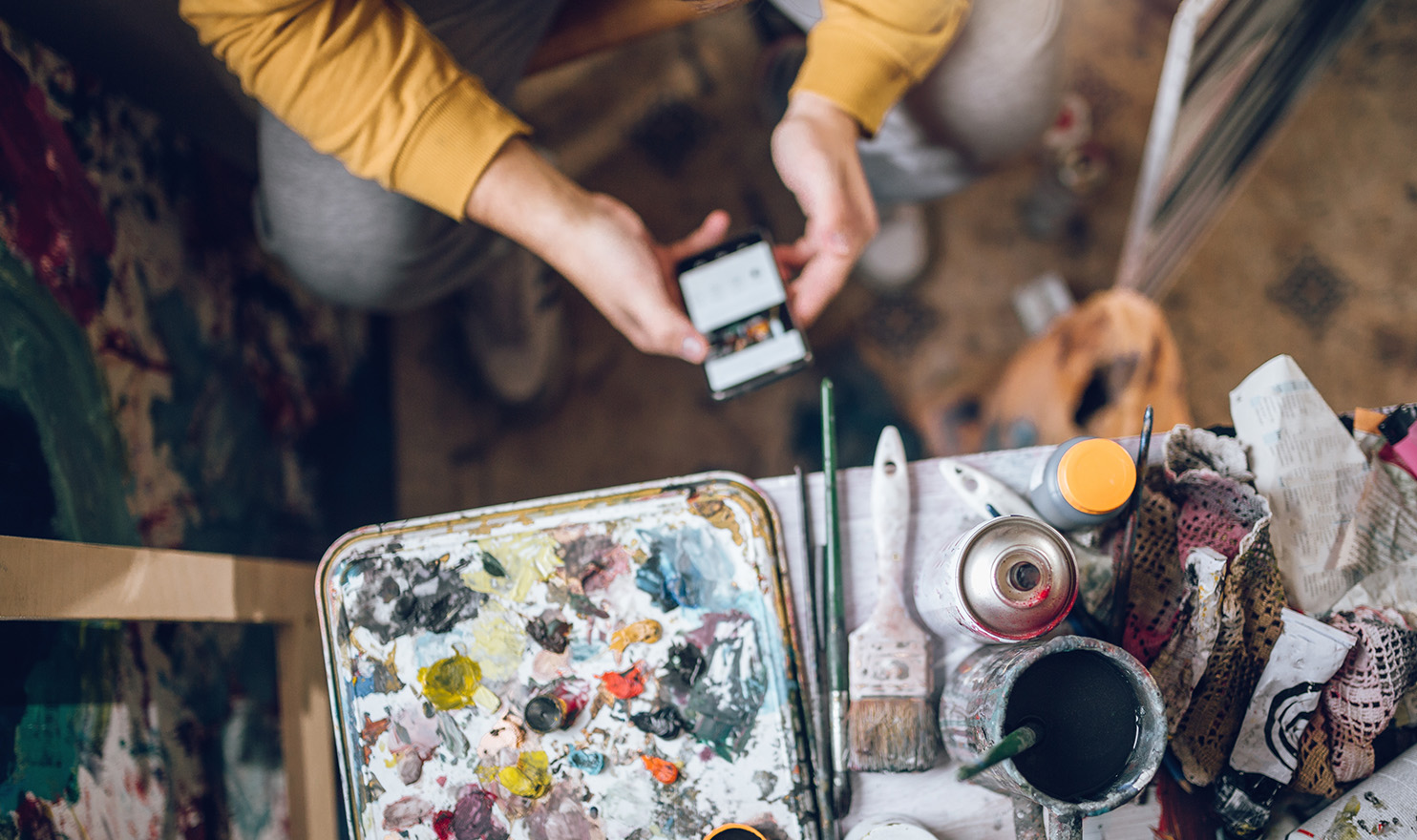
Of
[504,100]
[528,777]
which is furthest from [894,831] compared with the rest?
[504,100]

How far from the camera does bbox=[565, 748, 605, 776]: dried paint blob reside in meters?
0.57

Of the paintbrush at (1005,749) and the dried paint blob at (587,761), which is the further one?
the dried paint blob at (587,761)

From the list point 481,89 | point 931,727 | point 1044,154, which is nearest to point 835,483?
point 931,727

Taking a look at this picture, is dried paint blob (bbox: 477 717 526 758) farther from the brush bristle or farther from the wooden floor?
the wooden floor

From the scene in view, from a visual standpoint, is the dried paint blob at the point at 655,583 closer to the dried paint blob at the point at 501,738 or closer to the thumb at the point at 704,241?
the dried paint blob at the point at 501,738

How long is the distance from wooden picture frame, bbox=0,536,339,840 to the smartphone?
1.55ft

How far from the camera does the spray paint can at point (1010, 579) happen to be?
0.48m

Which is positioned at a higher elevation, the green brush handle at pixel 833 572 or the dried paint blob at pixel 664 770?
the green brush handle at pixel 833 572

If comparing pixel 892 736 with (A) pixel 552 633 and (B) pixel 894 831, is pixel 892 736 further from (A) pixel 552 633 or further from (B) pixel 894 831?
(A) pixel 552 633

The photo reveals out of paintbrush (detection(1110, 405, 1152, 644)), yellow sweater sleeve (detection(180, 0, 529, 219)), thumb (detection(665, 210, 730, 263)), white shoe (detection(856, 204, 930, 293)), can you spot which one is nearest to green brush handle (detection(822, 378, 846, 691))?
paintbrush (detection(1110, 405, 1152, 644))

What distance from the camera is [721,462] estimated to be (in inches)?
48.4

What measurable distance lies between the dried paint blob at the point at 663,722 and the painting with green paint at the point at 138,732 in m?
0.46

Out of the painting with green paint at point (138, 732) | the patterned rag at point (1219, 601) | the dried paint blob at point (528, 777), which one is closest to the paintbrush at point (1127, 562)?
the patterned rag at point (1219, 601)

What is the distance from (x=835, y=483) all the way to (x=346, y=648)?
413 millimetres
